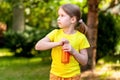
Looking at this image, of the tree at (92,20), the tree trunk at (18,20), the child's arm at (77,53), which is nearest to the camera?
the child's arm at (77,53)

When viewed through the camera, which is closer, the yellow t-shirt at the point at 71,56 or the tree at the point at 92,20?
the yellow t-shirt at the point at 71,56

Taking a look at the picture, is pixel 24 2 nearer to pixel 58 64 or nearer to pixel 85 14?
pixel 85 14

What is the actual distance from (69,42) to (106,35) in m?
5.93

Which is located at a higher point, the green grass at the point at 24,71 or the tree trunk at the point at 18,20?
the tree trunk at the point at 18,20

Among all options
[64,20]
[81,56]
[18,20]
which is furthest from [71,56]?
[18,20]

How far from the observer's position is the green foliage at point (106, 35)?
9.86 meters

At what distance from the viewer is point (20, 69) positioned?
10.1 metres

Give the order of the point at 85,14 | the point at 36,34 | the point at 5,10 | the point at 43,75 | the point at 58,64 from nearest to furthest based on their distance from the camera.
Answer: the point at 58,64 → the point at 43,75 → the point at 85,14 → the point at 36,34 → the point at 5,10

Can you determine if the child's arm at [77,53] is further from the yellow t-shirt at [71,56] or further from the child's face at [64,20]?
the child's face at [64,20]

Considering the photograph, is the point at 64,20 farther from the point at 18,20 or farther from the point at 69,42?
the point at 18,20

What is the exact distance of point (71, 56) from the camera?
4094 mm

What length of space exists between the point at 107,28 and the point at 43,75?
2.12 meters

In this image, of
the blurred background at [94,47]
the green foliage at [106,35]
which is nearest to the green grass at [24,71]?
the blurred background at [94,47]

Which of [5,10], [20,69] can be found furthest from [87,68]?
[5,10]
